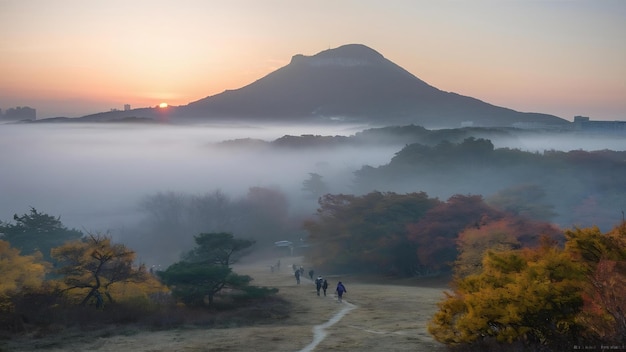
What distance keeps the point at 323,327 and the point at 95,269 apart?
33.7 feet

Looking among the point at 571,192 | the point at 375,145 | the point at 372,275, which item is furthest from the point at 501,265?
the point at 375,145

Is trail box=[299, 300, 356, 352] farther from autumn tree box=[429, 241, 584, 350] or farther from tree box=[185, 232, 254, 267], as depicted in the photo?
tree box=[185, 232, 254, 267]

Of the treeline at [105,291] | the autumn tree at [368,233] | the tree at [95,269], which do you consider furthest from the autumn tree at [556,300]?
the autumn tree at [368,233]

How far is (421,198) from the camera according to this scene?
51781 millimetres

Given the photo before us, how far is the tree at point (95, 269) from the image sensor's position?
27.9 metres

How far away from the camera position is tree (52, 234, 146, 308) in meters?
27.9

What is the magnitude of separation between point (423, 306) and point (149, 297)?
1150 centimetres

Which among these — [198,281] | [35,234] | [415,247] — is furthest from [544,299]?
[35,234]

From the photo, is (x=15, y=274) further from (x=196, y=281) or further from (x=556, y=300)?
(x=556, y=300)

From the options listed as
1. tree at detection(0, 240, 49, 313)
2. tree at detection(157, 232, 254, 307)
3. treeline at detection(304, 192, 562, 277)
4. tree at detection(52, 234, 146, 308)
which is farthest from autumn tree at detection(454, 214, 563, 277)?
tree at detection(0, 240, 49, 313)

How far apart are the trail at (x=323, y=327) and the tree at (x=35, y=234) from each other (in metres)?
25.9

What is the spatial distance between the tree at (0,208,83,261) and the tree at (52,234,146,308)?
775 inches

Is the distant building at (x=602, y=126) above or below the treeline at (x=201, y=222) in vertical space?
above

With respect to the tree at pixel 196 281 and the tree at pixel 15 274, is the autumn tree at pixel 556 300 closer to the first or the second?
the tree at pixel 196 281
